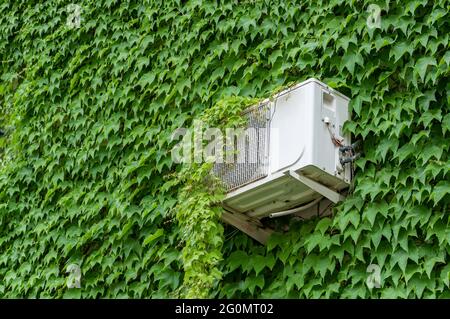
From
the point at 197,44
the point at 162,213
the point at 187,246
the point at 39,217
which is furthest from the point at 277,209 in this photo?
the point at 39,217

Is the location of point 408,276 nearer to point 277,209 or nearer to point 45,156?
point 277,209

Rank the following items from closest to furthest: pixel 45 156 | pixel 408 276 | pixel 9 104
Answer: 1. pixel 408 276
2. pixel 45 156
3. pixel 9 104

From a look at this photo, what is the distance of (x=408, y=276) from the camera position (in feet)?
14.8

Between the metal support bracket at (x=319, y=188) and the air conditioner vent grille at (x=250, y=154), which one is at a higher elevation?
the air conditioner vent grille at (x=250, y=154)

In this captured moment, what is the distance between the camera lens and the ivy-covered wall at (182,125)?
470cm

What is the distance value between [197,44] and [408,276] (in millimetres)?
2059

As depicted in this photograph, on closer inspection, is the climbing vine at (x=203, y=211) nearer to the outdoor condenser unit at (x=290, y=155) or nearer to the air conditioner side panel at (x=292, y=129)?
the outdoor condenser unit at (x=290, y=155)

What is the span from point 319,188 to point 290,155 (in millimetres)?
224

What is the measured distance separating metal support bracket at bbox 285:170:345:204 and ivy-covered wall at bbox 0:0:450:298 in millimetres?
86

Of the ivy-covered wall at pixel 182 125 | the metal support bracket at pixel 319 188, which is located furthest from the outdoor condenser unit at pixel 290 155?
the ivy-covered wall at pixel 182 125

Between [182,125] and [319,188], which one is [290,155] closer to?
[319,188]

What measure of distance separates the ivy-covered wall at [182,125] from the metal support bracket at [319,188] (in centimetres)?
9

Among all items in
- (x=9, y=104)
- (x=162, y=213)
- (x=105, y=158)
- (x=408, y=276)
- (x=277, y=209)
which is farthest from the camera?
(x=9, y=104)
